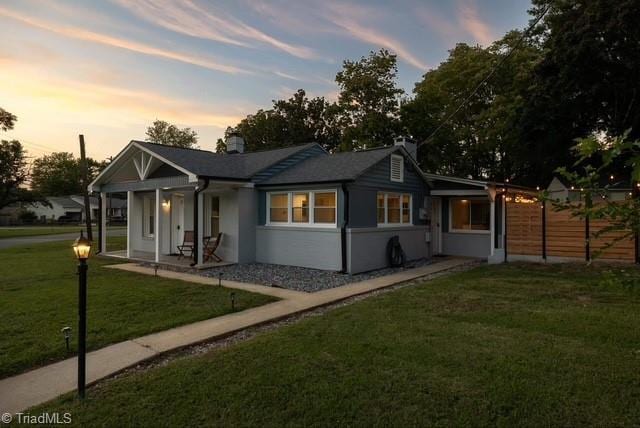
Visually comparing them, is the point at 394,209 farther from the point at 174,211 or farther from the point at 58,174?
the point at 58,174

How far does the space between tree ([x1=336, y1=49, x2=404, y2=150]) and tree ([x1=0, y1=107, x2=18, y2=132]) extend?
26975mm

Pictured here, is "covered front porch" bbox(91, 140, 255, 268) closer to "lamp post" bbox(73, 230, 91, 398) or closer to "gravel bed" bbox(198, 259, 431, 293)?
"gravel bed" bbox(198, 259, 431, 293)

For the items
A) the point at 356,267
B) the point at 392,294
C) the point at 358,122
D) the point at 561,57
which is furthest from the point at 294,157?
the point at 358,122

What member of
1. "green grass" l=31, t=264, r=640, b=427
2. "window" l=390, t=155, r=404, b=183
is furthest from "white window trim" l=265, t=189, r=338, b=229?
"green grass" l=31, t=264, r=640, b=427

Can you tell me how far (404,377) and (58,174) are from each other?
80.7m

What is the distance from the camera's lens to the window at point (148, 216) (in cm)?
1484

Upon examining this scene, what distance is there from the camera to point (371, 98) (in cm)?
2708

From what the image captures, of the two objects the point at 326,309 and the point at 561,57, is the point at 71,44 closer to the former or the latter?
the point at 326,309

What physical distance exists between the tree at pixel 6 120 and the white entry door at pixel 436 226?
3460 centimetres

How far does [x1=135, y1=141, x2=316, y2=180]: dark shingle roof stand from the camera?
448 inches

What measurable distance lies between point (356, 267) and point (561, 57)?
14.3 meters

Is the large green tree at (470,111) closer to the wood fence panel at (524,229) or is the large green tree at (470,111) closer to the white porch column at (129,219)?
the wood fence panel at (524,229)

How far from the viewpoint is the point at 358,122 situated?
2741 centimetres

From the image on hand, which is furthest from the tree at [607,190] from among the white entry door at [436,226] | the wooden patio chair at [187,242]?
the white entry door at [436,226]
